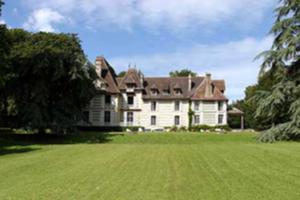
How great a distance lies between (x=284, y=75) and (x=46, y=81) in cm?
2122

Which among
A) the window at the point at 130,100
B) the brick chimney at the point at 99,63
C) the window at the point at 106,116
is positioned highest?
the brick chimney at the point at 99,63

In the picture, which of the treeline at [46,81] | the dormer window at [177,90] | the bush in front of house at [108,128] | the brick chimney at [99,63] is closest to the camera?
the treeline at [46,81]

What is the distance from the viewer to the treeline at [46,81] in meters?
30.5

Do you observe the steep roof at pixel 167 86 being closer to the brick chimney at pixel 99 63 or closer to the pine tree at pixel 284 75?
the brick chimney at pixel 99 63

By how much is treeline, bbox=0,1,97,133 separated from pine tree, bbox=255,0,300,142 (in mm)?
16557

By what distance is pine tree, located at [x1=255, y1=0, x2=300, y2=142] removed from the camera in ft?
85.8

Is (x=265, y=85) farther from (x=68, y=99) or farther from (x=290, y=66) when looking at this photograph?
(x=68, y=99)

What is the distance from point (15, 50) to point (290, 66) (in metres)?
23.6

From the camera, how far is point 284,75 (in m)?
27.9

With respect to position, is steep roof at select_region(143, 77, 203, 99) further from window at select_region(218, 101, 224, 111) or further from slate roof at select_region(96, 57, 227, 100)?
window at select_region(218, 101, 224, 111)

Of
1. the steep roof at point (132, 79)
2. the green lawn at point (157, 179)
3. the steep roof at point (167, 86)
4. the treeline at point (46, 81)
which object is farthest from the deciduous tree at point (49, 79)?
the green lawn at point (157, 179)

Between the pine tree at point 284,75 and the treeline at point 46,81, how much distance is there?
16.6 m

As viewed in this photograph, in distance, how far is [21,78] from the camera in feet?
105

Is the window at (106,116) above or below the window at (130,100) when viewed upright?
below
